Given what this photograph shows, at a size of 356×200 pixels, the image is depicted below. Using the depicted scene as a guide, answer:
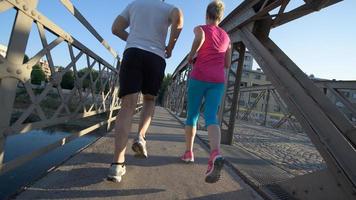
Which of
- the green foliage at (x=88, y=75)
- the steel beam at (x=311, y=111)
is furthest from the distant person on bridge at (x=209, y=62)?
the green foliage at (x=88, y=75)

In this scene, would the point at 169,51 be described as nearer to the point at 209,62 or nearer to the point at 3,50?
the point at 209,62

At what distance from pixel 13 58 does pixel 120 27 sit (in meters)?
1.38

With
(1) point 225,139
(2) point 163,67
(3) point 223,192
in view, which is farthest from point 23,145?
(1) point 225,139

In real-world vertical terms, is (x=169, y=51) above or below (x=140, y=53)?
above

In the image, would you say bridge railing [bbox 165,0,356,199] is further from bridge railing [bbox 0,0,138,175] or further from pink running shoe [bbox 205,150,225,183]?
bridge railing [bbox 0,0,138,175]

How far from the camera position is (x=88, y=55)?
482 cm

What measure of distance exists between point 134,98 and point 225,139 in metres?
4.07

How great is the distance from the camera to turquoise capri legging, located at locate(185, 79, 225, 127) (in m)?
3.56

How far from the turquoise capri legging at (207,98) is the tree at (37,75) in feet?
5.05

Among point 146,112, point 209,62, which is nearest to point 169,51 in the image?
point 209,62

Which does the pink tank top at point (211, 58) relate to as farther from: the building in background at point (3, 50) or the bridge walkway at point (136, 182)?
the building in background at point (3, 50)

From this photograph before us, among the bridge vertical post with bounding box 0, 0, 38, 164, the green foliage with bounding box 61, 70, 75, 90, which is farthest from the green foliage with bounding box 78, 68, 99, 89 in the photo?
the bridge vertical post with bounding box 0, 0, 38, 164

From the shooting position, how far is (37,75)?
3057mm

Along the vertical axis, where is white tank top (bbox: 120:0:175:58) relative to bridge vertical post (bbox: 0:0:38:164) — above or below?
above
